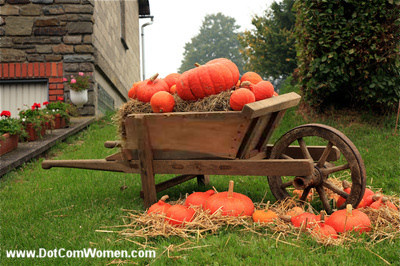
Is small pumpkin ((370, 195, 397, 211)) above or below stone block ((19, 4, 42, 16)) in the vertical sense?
below

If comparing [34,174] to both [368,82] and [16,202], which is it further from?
[368,82]

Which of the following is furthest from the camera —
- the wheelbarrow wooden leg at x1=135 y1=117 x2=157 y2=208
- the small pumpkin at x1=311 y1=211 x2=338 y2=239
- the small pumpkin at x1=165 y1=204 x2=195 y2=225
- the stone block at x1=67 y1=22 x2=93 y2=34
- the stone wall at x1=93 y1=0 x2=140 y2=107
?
the stone wall at x1=93 y1=0 x2=140 y2=107

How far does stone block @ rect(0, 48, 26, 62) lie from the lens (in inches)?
280

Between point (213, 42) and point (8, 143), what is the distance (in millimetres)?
40806

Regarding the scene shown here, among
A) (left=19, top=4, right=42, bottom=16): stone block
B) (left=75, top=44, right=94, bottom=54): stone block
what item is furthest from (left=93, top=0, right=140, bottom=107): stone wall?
(left=19, top=4, right=42, bottom=16): stone block

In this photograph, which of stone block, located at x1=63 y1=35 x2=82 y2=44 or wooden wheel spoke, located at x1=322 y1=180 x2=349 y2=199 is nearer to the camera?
wooden wheel spoke, located at x1=322 y1=180 x2=349 y2=199

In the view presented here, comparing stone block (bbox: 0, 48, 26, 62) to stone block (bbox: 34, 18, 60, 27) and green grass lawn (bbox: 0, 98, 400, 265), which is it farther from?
green grass lawn (bbox: 0, 98, 400, 265)

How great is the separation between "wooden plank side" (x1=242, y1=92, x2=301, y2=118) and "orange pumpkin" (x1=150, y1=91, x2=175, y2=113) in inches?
24.2

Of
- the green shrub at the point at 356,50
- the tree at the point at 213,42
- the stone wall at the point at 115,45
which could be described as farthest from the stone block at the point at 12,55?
the tree at the point at 213,42

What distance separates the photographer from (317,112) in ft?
19.4

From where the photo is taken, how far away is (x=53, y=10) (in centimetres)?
714

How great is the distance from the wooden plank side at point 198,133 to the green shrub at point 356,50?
11.0ft

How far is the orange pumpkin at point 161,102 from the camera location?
2.55 metres

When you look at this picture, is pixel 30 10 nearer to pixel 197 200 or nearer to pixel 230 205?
pixel 197 200
